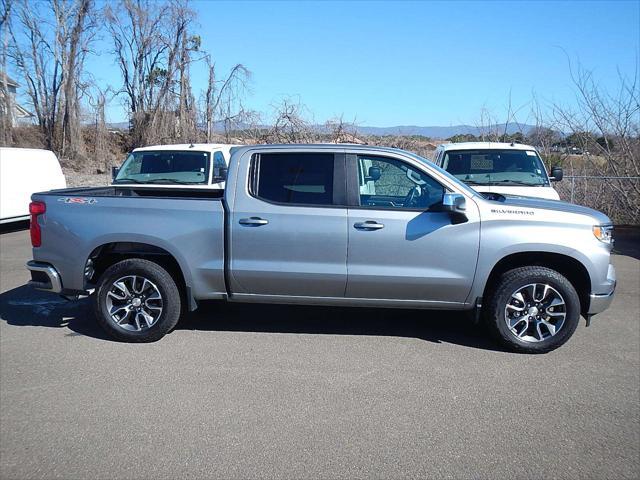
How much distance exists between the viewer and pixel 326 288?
5.25 m

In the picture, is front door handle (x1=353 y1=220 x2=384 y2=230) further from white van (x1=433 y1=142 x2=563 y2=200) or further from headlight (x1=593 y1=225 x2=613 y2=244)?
white van (x1=433 y1=142 x2=563 y2=200)

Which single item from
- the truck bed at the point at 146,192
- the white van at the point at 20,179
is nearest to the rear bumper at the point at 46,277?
the truck bed at the point at 146,192

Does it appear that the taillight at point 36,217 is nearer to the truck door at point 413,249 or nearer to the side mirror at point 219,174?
the truck door at point 413,249

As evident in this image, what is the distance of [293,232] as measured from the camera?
16.9 ft

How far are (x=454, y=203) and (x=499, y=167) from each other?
5.04 m

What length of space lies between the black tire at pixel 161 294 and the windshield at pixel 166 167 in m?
4.25

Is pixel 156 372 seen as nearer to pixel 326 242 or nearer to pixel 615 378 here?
pixel 326 242

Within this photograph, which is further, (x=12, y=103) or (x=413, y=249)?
(x=12, y=103)

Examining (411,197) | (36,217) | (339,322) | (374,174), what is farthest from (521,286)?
(36,217)

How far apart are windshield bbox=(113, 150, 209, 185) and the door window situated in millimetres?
4704

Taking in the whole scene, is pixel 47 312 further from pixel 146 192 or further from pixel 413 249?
pixel 413 249

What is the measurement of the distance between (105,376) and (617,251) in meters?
9.82

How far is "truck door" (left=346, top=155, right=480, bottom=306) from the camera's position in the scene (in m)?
5.08

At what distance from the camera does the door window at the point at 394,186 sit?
17.2 ft
